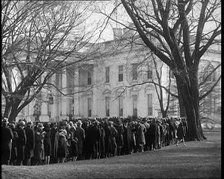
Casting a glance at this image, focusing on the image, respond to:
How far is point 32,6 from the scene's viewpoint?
47.2ft

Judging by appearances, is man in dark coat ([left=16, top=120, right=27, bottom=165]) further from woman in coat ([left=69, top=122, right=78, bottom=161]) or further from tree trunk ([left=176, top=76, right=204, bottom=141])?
tree trunk ([left=176, top=76, right=204, bottom=141])

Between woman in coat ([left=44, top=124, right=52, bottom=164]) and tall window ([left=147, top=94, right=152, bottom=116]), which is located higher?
tall window ([left=147, top=94, right=152, bottom=116])

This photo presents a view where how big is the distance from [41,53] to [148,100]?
40344 millimetres

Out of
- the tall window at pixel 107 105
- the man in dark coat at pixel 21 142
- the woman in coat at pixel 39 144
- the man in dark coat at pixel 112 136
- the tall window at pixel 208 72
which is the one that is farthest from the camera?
the tall window at pixel 107 105

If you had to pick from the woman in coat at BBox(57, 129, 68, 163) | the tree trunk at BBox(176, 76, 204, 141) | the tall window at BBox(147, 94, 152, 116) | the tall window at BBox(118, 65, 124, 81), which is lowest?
the woman in coat at BBox(57, 129, 68, 163)

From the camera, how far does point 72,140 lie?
56.3 feet

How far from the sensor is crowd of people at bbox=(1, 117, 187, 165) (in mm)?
15508

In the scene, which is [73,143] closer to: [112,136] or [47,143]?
[47,143]

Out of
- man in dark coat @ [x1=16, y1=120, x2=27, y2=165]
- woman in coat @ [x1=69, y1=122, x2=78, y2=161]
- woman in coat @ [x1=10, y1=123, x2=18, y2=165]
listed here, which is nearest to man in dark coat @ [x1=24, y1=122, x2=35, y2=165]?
man in dark coat @ [x1=16, y1=120, x2=27, y2=165]

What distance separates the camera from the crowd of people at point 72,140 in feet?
50.9

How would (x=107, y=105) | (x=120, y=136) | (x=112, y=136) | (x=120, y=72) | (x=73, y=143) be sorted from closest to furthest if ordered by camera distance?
(x=73, y=143) → (x=112, y=136) → (x=120, y=136) → (x=120, y=72) → (x=107, y=105)

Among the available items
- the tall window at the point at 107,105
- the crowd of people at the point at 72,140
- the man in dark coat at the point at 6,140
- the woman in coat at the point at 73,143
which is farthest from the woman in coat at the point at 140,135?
the tall window at the point at 107,105

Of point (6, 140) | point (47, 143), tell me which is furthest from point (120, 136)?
point (6, 140)

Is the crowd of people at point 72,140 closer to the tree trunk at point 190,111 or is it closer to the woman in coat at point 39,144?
the woman in coat at point 39,144
